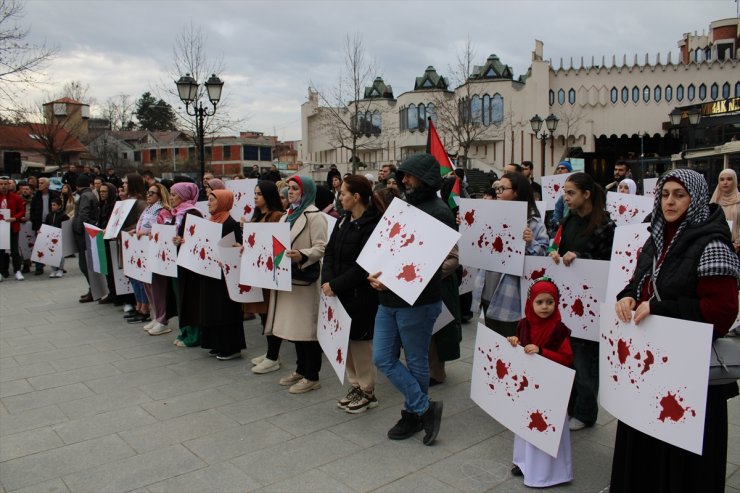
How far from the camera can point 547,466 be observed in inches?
152

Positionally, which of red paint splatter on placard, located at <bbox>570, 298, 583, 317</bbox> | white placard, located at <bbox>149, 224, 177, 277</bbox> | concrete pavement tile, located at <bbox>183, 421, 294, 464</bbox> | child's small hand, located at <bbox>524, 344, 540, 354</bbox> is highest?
white placard, located at <bbox>149, 224, 177, 277</bbox>

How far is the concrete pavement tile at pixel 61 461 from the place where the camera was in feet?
13.8

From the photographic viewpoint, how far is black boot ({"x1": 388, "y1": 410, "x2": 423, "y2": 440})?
4676 millimetres

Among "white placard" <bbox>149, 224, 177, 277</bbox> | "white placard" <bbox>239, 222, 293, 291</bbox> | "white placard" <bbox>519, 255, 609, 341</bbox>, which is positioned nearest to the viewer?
"white placard" <bbox>519, 255, 609, 341</bbox>

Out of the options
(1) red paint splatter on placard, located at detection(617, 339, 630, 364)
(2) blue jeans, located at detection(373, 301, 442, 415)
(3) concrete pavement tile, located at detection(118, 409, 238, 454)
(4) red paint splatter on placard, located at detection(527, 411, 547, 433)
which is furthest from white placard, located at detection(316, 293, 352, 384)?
(1) red paint splatter on placard, located at detection(617, 339, 630, 364)

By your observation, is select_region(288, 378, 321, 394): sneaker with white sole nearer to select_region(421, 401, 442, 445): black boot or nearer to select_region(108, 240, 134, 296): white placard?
select_region(421, 401, 442, 445): black boot

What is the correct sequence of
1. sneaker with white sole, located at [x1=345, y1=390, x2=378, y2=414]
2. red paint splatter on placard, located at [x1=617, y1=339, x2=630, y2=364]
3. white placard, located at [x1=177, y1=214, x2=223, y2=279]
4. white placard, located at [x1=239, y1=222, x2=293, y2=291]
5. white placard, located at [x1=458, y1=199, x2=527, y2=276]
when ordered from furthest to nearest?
1. white placard, located at [x1=177, y1=214, x2=223, y2=279]
2. white placard, located at [x1=239, y1=222, x2=293, y2=291]
3. sneaker with white sole, located at [x1=345, y1=390, x2=378, y2=414]
4. white placard, located at [x1=458, y1=199, x2=527, y2=276]
5. red paint splatter on placard, located at [x1=617, y1=339, x2=630, y2=364]

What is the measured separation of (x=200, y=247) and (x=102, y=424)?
2.22 m

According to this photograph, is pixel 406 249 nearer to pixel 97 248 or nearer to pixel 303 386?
pixel 303 386

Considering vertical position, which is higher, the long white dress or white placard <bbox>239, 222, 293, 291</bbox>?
white placard <bbox>239, 222, 293, 291</bbox>

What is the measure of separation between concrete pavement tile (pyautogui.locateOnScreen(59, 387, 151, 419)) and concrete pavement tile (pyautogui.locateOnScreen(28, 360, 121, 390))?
566 millimetres

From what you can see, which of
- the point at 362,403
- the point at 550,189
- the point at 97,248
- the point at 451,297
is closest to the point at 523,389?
the point at 362,403

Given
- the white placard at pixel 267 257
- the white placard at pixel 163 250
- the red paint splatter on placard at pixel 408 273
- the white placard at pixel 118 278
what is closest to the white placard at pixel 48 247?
the white placard at pixel 118 278

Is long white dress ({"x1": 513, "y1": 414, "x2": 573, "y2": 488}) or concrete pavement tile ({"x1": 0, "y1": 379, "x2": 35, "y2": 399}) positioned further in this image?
concrete pavement tile ({"x1": 0, "y1": 379, "x2": 35, "y2": 399})
